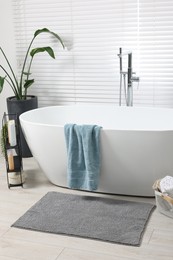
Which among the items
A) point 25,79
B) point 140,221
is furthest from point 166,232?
point 25,79

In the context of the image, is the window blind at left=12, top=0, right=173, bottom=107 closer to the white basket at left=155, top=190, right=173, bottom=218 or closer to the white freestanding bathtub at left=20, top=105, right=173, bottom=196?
the white freestanding bathtub at left=20, top=105, right=173, bottom=196

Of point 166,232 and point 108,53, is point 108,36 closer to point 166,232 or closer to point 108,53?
point 108,53

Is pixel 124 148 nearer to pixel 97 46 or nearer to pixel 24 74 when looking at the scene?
pixel 97 46

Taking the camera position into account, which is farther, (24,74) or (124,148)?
(24,74)

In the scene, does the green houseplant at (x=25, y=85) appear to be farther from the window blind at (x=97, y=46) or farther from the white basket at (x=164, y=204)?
the white basket at (x=164, y=204)

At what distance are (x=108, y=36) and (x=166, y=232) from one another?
2.17 m

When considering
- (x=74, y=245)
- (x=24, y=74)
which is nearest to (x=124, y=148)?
(x=74, y=245)

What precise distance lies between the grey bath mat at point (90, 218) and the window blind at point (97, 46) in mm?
1367

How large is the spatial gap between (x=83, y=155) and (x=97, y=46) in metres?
1.47

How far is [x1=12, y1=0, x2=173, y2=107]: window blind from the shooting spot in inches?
156

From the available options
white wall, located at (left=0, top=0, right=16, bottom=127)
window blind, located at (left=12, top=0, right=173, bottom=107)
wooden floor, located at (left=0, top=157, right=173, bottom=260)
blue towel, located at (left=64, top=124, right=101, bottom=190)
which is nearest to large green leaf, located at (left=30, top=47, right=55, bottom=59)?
window blind, located at (left=12, top=0, right=173, bottom=107)

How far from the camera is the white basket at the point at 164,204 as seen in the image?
2.91 m

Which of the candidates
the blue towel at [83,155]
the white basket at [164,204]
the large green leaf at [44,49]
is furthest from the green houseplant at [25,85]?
A: the white basket at [164,204]

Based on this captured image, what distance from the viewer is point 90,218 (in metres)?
2.96
